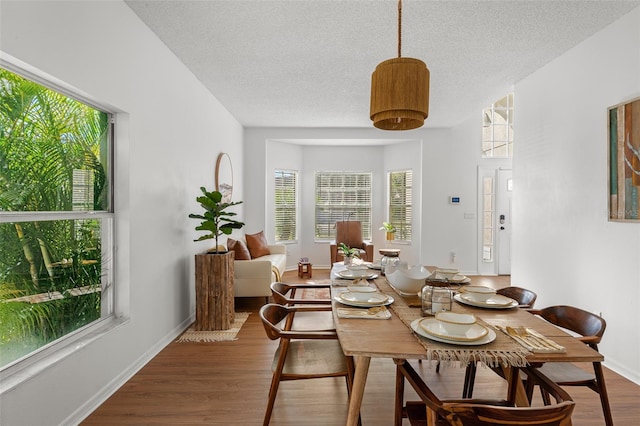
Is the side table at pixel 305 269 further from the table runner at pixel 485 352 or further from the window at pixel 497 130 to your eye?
the table runner at pixel 485 352

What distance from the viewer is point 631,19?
2562 mm

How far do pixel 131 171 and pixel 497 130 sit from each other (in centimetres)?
625

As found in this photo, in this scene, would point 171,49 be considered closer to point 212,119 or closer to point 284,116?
point 212,119

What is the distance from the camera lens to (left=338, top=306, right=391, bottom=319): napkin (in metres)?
1.63

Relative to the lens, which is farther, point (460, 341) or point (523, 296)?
point (523, 296)

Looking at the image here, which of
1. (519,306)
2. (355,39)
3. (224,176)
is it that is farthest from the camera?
(224,176)

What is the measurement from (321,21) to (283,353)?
8.22ft

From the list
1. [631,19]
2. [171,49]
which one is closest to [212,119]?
[171,49]

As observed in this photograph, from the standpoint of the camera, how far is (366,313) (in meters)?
1.67

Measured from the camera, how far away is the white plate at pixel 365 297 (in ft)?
5.93

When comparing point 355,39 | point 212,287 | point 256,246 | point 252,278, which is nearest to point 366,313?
point 212,287

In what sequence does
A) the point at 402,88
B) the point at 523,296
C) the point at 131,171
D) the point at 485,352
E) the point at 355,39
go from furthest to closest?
the point at 355,39 < the point at 131,171 < the point at 523,296 < the point at 402,88 < the point at 485,352

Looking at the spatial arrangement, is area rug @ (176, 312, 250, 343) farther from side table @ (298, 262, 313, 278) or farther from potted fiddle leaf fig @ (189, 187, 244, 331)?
side table @ (298, 262, 313, 278)

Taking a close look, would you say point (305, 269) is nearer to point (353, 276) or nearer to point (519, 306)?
point (353, 276)
